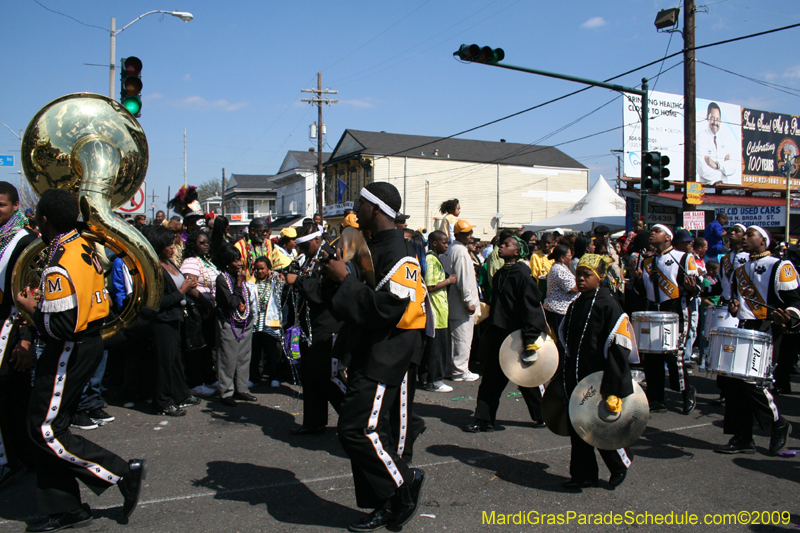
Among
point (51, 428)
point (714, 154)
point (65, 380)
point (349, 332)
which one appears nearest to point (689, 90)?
point (349, 332)

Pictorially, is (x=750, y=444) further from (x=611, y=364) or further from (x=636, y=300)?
(x=636, y=300)

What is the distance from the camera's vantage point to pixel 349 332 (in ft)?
11.8

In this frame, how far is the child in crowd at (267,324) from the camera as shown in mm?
6961

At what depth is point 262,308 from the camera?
7.11 metres

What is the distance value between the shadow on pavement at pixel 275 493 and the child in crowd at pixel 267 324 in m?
2.42

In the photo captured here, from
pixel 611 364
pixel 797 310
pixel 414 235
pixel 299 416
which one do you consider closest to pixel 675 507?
pixel 611 364

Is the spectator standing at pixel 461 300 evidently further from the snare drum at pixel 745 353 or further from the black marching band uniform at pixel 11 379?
the black marching band uniform at pixel 11 379

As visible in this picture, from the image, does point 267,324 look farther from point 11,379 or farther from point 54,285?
point 54,285

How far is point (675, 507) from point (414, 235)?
4559mm

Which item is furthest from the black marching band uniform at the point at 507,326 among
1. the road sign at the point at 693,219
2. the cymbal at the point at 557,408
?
the road sign at the point at 693,219

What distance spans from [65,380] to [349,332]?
174 centimetres

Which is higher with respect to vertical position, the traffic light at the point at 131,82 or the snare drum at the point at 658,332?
the traffic light at the point at 131,82

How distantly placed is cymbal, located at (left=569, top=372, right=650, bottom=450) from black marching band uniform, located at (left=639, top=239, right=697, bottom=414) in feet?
8.19

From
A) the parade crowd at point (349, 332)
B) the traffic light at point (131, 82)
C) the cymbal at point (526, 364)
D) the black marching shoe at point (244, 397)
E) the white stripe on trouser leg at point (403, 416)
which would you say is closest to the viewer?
the parade crowd at point (349, 332)
